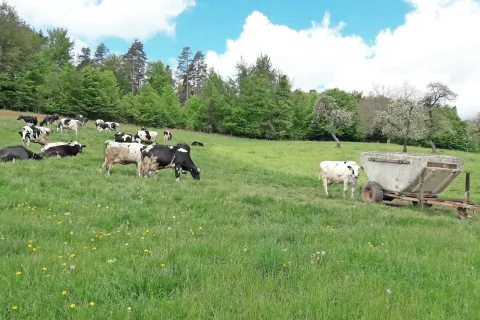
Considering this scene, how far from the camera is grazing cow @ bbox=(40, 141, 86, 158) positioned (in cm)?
2181

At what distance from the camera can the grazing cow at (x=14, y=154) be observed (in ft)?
59.0

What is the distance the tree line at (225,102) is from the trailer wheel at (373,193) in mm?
40353

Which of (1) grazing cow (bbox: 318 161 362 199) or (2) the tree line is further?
(2) the tree line

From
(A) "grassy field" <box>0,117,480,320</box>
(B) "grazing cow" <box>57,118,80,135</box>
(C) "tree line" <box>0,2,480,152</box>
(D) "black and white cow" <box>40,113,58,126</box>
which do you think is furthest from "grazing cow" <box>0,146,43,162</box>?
(C) "tree line" <box>0,2,480,152</box>

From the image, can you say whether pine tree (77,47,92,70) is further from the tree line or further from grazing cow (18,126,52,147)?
grazing cow (18,126,52,147)

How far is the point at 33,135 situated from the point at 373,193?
23.1 meters

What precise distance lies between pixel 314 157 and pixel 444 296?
1490 inches


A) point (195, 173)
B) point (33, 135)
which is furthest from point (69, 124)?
point (195, 173)

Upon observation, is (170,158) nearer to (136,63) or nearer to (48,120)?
(48,120)

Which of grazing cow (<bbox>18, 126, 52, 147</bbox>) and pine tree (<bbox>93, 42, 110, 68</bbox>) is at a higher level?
pine tree (<bbox>93, 42, 110, 68</bbox>)

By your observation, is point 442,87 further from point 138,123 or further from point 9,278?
point 9,278

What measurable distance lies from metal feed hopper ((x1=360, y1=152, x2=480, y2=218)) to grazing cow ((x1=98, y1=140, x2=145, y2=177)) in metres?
10.4

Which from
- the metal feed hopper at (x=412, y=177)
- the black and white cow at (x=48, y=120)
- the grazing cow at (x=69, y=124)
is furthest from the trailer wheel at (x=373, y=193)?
the black and white cow at (x=48, y=120)

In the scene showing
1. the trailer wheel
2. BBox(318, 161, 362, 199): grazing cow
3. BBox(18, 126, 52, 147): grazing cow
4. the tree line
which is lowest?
the trailer wheel
